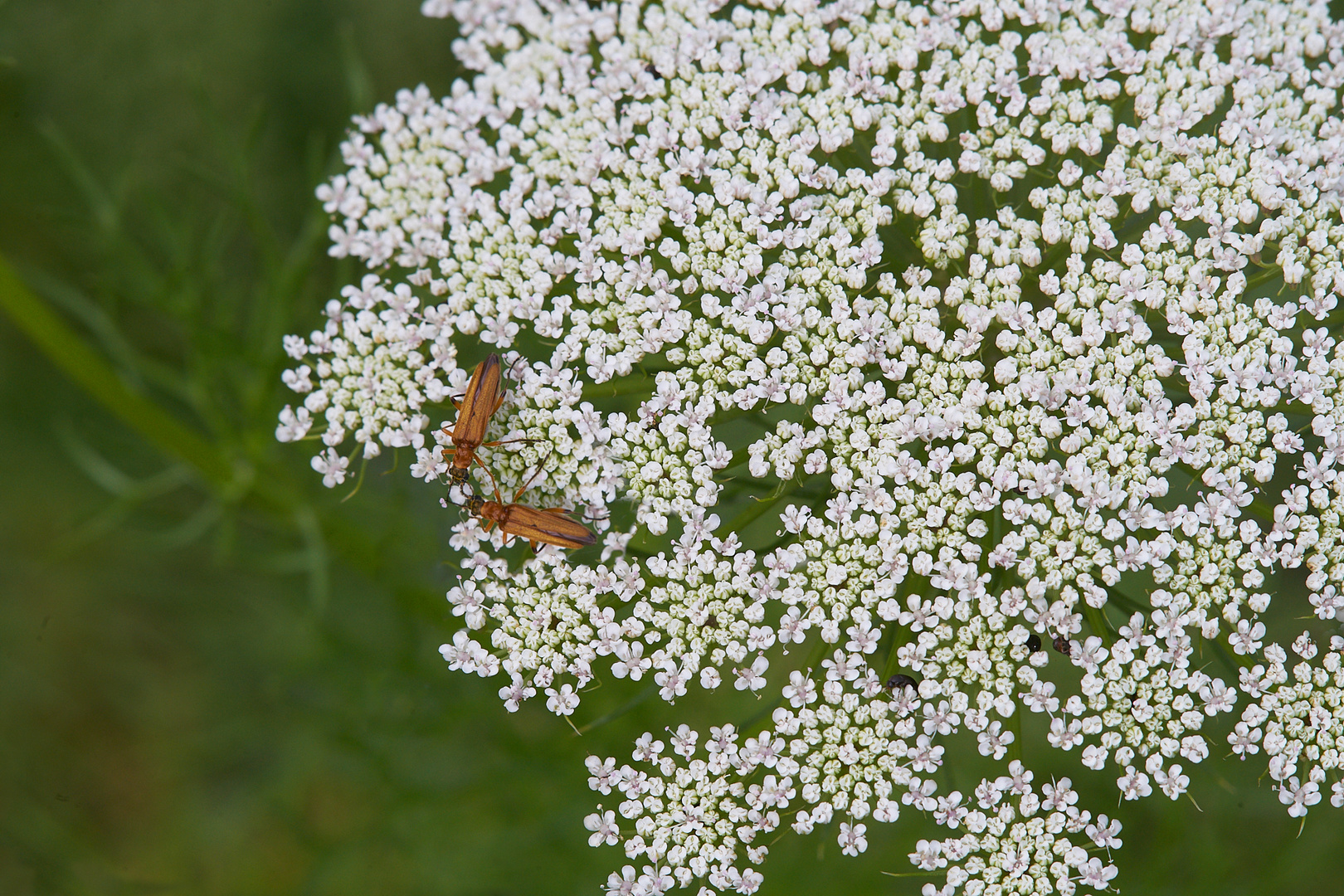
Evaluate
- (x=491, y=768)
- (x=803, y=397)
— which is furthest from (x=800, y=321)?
(x=491, y=768)

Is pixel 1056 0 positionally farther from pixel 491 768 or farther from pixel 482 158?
pixel 491 768

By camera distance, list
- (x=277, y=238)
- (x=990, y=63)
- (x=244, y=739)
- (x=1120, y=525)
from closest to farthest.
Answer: (x=1120, y=525) → (x=990, y=63) → (x=244, y=739) → (x=277, y=238)

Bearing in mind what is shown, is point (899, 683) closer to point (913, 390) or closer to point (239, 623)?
point (913, 390)

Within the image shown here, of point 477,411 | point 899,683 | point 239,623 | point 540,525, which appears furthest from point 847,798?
point 239,623

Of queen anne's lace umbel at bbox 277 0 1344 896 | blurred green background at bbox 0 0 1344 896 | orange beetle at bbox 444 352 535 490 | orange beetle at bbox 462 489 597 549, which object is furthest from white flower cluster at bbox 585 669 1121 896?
orange beetle at bbox 444 352 535 490

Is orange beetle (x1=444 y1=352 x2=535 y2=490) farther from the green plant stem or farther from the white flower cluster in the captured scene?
the green plant stem
